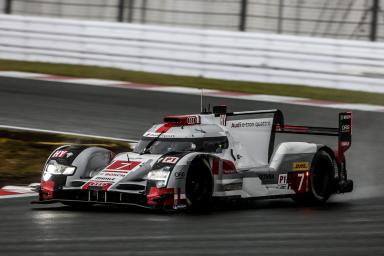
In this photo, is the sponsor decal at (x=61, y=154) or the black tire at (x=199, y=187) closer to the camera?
the black tire at (x=199, y=187)

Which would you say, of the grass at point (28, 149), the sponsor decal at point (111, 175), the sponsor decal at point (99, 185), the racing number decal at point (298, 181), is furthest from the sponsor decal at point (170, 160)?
the grass at point (28, 149)

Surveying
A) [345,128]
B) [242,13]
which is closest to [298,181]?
[345,128]

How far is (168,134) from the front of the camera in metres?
10.9

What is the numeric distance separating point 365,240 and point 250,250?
1.26 metres

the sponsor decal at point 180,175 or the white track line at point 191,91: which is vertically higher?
the white track line at point 191,91

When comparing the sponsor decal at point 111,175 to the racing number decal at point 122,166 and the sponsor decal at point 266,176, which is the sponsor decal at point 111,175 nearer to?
the racing number decal at point 122,166

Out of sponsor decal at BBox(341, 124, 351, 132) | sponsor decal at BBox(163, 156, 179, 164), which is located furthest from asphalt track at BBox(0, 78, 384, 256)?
sponsor decal at BBox(341, 124, 351, 132)

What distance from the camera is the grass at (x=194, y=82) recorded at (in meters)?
20.4

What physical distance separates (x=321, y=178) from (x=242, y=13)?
11257mm

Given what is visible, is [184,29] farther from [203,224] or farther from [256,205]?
[203,224]

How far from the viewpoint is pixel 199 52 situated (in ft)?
72.2

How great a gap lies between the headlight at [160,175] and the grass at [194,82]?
33.8 feet

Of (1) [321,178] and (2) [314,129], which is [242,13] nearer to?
(2) [314,129]

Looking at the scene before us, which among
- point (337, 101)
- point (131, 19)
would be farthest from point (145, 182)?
point (131, 19)
